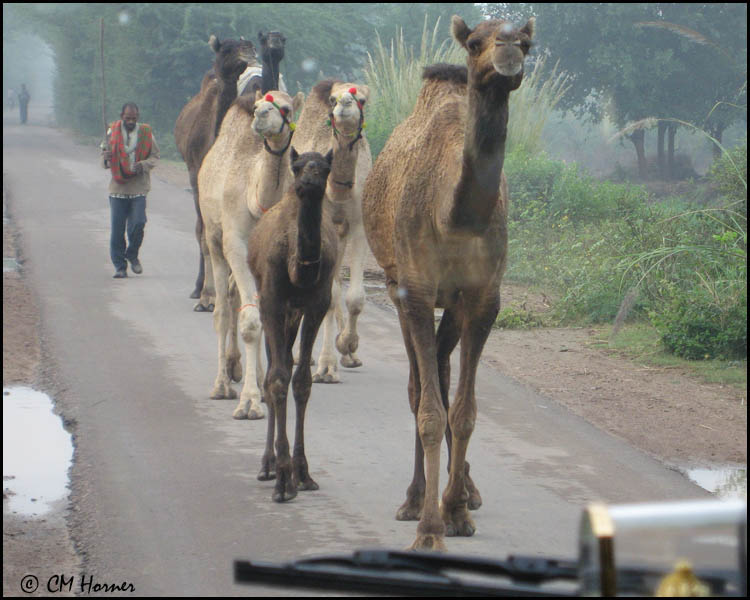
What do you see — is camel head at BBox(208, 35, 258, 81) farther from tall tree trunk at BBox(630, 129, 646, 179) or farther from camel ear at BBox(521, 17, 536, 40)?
tall tree trunk at BBox(630, 129, 646, 179)

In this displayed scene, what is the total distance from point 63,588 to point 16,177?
2494 centimetres

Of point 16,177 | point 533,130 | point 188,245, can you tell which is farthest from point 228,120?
point 16,177

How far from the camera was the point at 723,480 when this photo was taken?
7.11 meters

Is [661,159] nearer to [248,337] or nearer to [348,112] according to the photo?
[348,112]

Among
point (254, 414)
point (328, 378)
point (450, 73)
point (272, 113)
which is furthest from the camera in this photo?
point (328, 378)

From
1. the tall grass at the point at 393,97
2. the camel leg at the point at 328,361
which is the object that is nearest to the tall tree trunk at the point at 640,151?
the tall grass at the point at 393,97

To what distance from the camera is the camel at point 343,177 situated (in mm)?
9070

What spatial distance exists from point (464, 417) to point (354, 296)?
158 inches

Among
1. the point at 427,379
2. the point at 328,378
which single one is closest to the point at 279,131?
the point at 328,378

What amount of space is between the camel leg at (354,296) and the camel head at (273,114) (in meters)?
1.91

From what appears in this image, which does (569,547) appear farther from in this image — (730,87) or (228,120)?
(730,87)

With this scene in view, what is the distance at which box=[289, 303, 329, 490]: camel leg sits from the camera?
6777 mm

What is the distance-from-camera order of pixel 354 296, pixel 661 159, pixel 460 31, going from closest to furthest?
pixel 460 31, pixel 354 296, pixel 661 159

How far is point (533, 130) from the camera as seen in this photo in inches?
881
